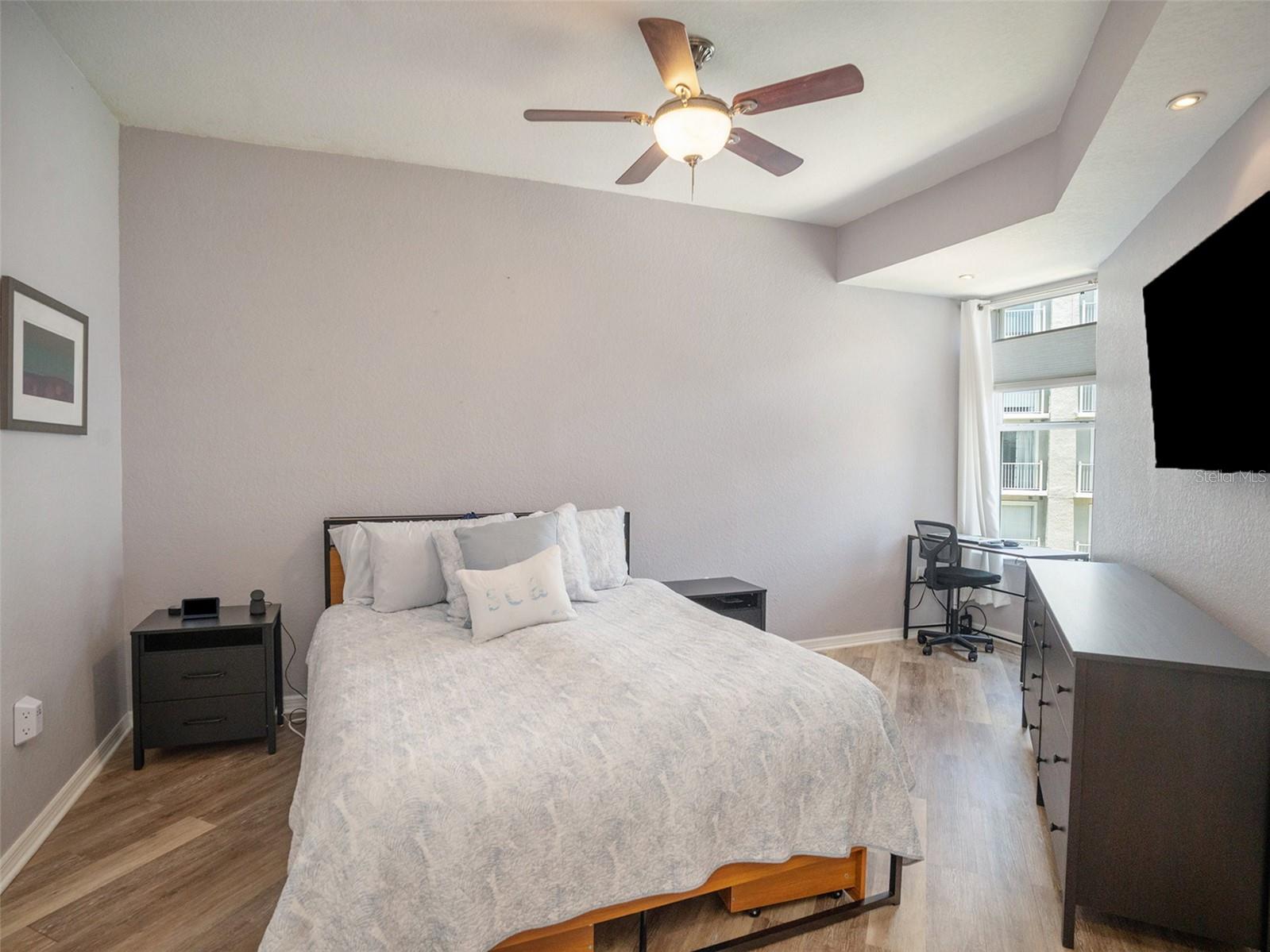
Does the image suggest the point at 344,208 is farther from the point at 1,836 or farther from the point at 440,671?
the point at 1,836

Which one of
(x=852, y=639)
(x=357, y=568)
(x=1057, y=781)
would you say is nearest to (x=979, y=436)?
(x=852, y=639)

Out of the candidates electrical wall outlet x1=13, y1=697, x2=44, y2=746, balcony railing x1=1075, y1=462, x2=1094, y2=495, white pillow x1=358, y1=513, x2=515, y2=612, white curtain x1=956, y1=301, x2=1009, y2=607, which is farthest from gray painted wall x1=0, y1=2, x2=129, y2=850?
balcony railing x1=1075, y1=462, x2=1094, y2=495

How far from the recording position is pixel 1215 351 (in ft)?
7.13

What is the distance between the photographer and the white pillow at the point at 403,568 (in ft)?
9.89

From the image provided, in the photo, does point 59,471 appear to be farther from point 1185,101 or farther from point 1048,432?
point 1048,432

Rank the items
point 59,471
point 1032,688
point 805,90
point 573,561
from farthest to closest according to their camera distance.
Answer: point 573,561 < point 1032,688 < point 59,471 < point 805,90

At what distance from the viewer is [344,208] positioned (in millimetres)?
3391

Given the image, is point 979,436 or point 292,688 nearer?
point 292,688

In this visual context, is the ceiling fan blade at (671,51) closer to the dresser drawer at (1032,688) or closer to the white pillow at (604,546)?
the white pillow at (604,546)

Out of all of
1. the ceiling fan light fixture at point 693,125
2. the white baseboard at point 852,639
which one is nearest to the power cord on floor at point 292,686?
the ceiling fan light fixture at point 693,125

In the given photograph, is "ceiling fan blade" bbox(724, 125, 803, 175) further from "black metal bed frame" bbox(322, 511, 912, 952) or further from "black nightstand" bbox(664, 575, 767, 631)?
"black metal bed frame" bbox(322, 511, 912, 952)

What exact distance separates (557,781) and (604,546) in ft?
6.21

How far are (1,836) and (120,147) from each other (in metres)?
2.71

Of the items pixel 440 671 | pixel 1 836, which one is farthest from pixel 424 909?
pixel 1 836
